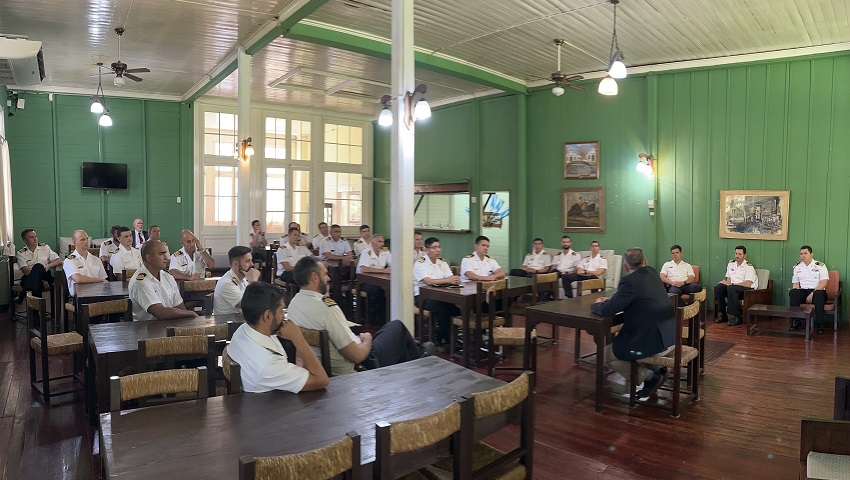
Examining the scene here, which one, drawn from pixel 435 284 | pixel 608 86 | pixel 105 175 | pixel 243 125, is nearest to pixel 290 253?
pixel 243 125

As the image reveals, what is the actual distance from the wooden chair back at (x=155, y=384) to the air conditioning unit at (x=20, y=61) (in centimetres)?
582

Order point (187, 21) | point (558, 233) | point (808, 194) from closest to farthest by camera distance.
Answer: point (187, 21) → point (808, 194) → point (558, 233)

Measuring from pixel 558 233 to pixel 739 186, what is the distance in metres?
3.09

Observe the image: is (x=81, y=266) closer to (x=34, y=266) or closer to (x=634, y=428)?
(x=34, y=266)

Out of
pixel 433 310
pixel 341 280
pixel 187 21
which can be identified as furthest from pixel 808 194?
pixel 187 21

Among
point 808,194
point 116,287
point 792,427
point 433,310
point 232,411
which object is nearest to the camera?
point 232,411

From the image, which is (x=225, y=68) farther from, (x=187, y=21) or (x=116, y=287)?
(x=116, y=287)

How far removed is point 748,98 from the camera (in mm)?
8586

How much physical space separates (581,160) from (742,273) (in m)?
3.27

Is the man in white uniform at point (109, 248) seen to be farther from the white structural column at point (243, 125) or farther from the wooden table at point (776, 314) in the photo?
the wooden table at point (776, 314)

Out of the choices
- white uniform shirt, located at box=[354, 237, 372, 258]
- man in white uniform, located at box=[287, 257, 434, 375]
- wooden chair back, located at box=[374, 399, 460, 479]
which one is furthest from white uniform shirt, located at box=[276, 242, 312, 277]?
wooden chair back, located at box=[374, 399, 460, 479]

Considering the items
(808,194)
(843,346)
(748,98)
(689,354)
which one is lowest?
(843,346)

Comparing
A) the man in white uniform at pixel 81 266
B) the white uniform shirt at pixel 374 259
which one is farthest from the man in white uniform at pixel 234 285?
the white uniform shirt at pixel 374 259

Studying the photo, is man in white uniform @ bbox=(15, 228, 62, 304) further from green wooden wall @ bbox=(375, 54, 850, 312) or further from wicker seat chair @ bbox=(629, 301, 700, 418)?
green wooden wall @ bbox=(375, 54, 850, 312)
